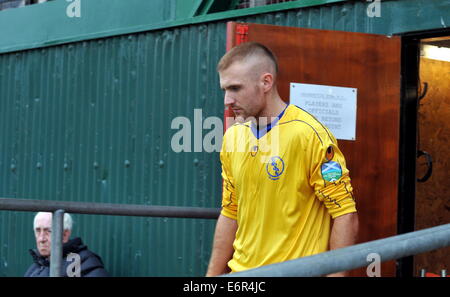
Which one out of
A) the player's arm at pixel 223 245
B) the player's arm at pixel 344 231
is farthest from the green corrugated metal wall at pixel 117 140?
the player's arm at pixel 344 231

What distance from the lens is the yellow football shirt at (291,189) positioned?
358 centimetres

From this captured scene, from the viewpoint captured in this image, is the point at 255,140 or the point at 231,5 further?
the point at 231,5

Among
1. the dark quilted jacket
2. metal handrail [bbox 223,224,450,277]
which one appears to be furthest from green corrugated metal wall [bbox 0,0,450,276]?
metal handrail [bbox 223,224,450,277]

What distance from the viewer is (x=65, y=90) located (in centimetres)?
871

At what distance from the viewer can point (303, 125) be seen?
144 inches

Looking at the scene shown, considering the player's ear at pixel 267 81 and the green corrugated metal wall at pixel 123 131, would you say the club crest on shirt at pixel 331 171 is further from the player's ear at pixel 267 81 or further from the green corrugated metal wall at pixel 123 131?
the green corrugated metal wall at pixel 123 131

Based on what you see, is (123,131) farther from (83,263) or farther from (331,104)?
(331,104)

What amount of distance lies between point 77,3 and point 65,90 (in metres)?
0.94

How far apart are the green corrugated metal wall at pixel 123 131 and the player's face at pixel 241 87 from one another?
2694 mm
